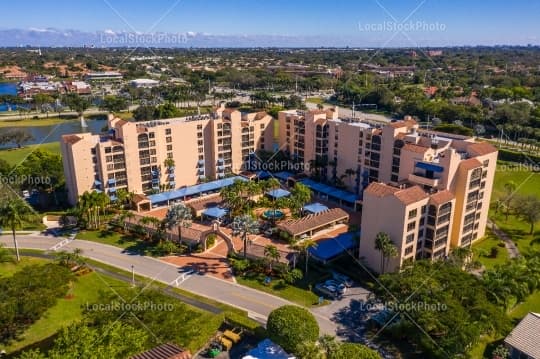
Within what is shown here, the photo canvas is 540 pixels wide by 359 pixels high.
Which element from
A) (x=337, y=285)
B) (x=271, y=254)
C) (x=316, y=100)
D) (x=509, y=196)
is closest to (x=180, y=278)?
(x=271, y=254)

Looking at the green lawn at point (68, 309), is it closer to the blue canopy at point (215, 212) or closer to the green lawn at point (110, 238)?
the green lawn at point (110, 238)

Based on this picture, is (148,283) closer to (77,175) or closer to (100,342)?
(100,342)

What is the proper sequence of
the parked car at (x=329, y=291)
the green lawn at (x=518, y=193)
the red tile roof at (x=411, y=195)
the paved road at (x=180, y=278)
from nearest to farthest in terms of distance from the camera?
the paved road at (x=180, y=278) → the parked car at (x=329, y=291) → the red tile roof at (x=411, y=195) → the green lawn at (x=518, y=193)

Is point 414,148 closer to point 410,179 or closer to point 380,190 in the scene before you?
point 410,179

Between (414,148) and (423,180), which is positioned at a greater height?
(414,148)

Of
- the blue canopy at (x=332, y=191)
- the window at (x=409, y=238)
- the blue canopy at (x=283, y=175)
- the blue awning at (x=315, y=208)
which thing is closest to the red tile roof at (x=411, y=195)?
the window at (x=409, y=238)

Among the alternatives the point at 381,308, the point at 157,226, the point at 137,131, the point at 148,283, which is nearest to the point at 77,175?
the point at 137,131

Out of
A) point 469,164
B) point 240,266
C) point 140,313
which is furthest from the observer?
point 469,164
